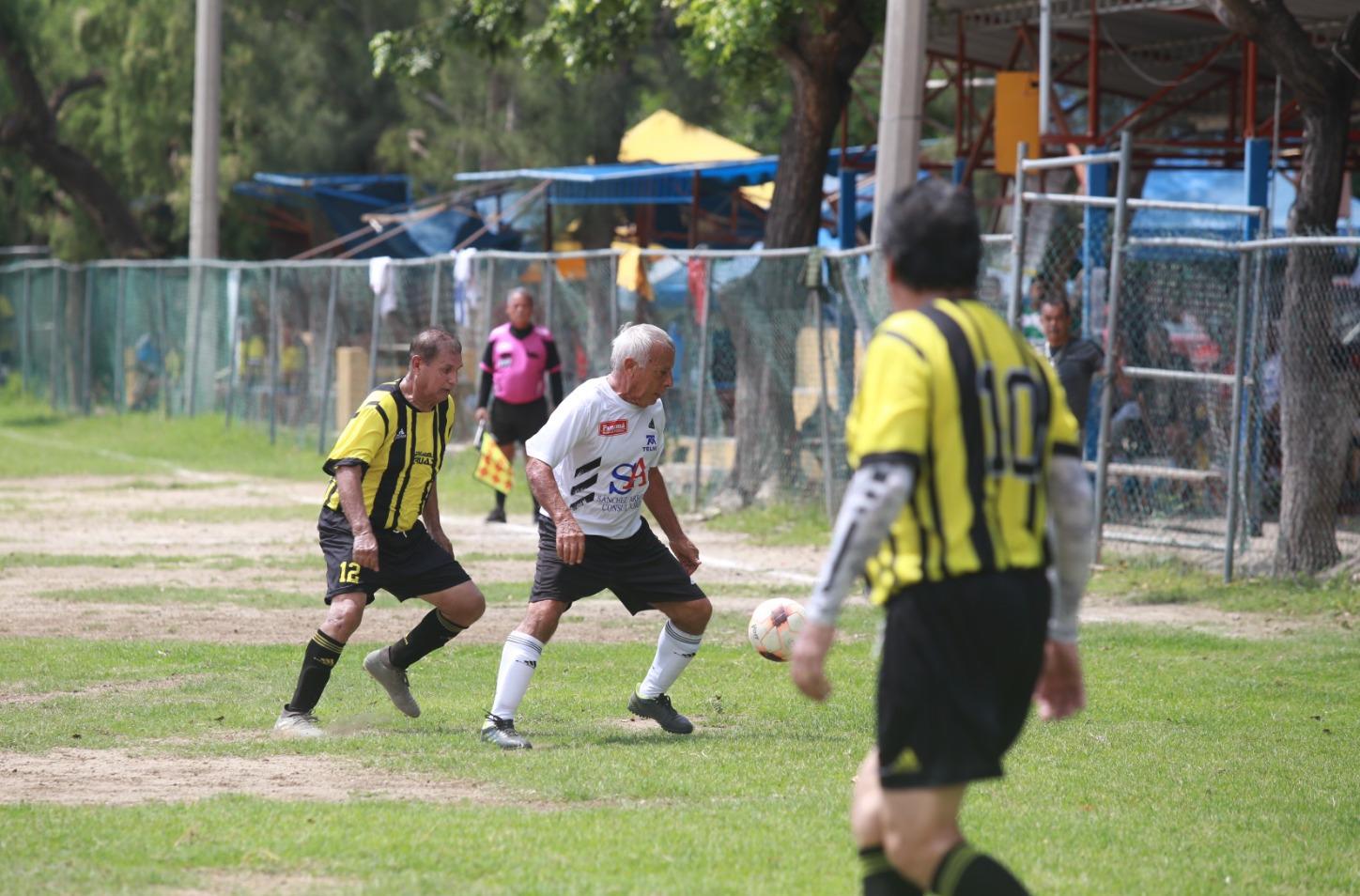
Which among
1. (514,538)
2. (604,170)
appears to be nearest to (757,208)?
(604,170)

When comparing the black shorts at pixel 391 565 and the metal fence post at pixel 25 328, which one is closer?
the black shorts at pixel 391 565

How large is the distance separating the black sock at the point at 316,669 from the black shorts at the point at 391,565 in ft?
0.59

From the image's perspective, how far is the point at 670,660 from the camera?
7715mm

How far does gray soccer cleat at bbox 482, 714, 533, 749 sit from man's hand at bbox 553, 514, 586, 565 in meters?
0.73

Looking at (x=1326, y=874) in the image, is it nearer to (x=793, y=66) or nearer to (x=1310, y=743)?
(x=1310, y=743)

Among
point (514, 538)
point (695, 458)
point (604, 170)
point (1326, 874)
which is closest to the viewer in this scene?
point (1326, 874)

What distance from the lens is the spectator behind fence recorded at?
Result: 12.0 metres

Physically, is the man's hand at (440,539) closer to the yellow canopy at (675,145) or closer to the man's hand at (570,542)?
the man's hand at (570,542)

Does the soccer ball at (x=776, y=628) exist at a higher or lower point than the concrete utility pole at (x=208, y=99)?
lower

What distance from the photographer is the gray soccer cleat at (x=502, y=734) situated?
7262 millimetres

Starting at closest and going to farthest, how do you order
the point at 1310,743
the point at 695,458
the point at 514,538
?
the point at 1310,743 < the point at 514,538 < the point at 695,458

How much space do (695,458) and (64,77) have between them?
21.5m

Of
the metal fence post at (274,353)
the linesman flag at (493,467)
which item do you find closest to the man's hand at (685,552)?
the linesman flag at (493,467)

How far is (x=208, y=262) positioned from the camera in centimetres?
2522
